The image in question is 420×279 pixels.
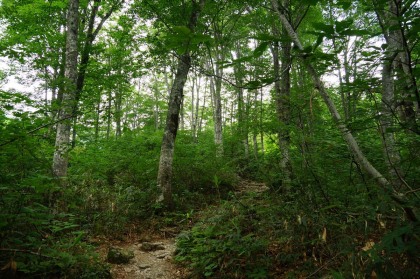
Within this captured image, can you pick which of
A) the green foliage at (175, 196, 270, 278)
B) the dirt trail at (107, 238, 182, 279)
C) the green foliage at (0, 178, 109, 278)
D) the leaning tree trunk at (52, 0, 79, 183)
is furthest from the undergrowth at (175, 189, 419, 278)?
the leaning tree trunk at (52, 0, 79, 183)

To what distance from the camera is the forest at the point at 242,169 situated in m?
2.09

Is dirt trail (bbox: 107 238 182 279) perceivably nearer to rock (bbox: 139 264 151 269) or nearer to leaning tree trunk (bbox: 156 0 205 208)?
rock (bbox: 139 264 151 269)

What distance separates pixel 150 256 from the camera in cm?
541

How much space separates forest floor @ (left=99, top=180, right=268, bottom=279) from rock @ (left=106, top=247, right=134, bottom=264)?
88mm

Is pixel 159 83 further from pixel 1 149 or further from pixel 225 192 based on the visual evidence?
pixel 1 149

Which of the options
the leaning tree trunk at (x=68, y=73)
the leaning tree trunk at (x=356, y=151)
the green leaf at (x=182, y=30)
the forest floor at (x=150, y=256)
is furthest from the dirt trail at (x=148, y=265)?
the green leaf at (x=182, y=30)

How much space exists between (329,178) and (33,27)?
37.9 feet

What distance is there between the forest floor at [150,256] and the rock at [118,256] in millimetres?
88

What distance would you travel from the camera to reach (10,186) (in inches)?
131

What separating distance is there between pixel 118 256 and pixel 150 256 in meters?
0.74

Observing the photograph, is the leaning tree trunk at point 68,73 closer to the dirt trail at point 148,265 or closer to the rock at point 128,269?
the dirt trail at point 148,265

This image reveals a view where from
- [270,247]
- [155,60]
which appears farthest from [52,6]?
[270,247]

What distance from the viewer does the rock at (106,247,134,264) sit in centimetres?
487

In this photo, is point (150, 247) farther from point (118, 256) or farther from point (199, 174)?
point (199, 174)
